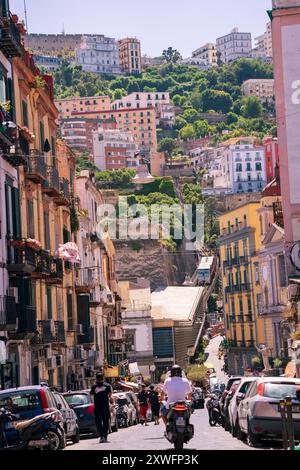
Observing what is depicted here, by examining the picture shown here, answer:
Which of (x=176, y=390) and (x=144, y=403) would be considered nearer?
(x=176, y=390)

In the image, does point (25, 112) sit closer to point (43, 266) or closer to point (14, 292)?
point (43, 266)

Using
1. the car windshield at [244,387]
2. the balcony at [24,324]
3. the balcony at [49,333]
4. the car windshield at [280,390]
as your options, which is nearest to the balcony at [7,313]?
the balcony at [24,324]

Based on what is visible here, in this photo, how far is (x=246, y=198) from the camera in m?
192

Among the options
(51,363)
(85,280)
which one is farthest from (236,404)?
(85,280)

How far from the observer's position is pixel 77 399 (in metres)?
34.0

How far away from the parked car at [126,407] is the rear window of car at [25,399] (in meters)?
17.8

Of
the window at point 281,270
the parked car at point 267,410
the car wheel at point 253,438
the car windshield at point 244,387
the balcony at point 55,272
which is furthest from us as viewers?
the window at point 281,270

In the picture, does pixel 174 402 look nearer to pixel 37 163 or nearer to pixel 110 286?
pixel 37 163

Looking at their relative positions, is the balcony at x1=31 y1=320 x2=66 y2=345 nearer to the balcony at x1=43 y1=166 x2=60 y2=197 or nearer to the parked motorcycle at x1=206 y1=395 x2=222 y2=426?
the balcony at x1=43 y1=166 x2=60 y2=197

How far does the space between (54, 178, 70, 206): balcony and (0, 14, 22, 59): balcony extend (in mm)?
9722

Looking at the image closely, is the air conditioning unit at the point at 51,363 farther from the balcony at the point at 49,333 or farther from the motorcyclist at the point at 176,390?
the motorcyclist at the point at 176,390

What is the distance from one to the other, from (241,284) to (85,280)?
36974 millimetres

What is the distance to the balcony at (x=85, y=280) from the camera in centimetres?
5738

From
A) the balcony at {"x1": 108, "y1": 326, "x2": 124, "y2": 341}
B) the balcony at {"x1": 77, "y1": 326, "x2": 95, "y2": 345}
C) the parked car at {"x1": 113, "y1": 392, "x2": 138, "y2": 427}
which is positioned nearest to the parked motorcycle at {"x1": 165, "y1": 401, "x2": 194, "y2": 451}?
the parked car at {"x1": 113, "y1": 392, "x2": 138, "y2": 427}
